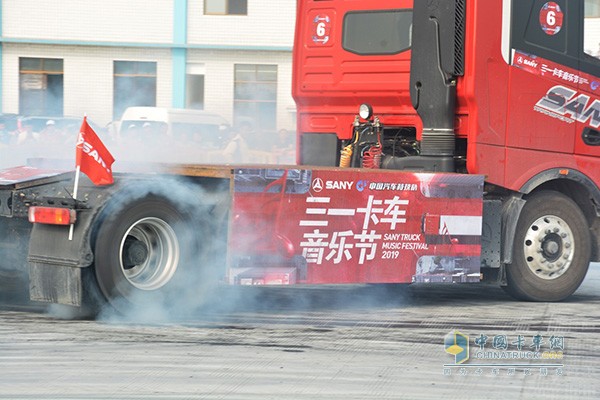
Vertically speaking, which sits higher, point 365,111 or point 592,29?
point 592,29

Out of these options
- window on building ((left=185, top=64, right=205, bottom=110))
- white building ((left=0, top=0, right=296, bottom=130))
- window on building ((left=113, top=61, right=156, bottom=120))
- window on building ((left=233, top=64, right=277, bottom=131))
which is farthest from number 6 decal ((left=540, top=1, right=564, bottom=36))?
window on building ((left=185, top=64, right=205, bottom=110))

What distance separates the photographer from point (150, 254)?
827 centimetres

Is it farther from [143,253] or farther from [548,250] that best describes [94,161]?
[548,250]

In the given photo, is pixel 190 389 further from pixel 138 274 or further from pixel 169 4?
pixel 169 4

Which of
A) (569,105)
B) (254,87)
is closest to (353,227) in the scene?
(569,105)

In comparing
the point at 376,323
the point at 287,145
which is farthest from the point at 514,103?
the point at 287,145

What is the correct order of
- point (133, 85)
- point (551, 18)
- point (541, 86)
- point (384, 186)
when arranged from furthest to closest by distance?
point (133, 85) < point (551, 18) < point (541, 86) < point (384, 186)

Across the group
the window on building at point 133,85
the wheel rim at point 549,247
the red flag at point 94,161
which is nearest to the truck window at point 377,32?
the wheel rim at point 549,247

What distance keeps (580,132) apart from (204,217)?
11.9ft

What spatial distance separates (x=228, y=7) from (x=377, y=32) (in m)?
22.0

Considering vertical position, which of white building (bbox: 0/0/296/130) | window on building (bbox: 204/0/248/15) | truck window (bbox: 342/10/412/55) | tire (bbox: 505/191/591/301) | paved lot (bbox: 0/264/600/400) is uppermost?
window on building (bbox: 204/0/248/15)

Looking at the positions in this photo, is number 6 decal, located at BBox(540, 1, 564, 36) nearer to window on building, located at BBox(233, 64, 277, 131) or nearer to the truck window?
the truck window

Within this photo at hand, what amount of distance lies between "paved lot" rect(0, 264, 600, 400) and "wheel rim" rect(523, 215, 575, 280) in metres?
0.40

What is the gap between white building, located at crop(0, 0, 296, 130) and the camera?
30328mm
